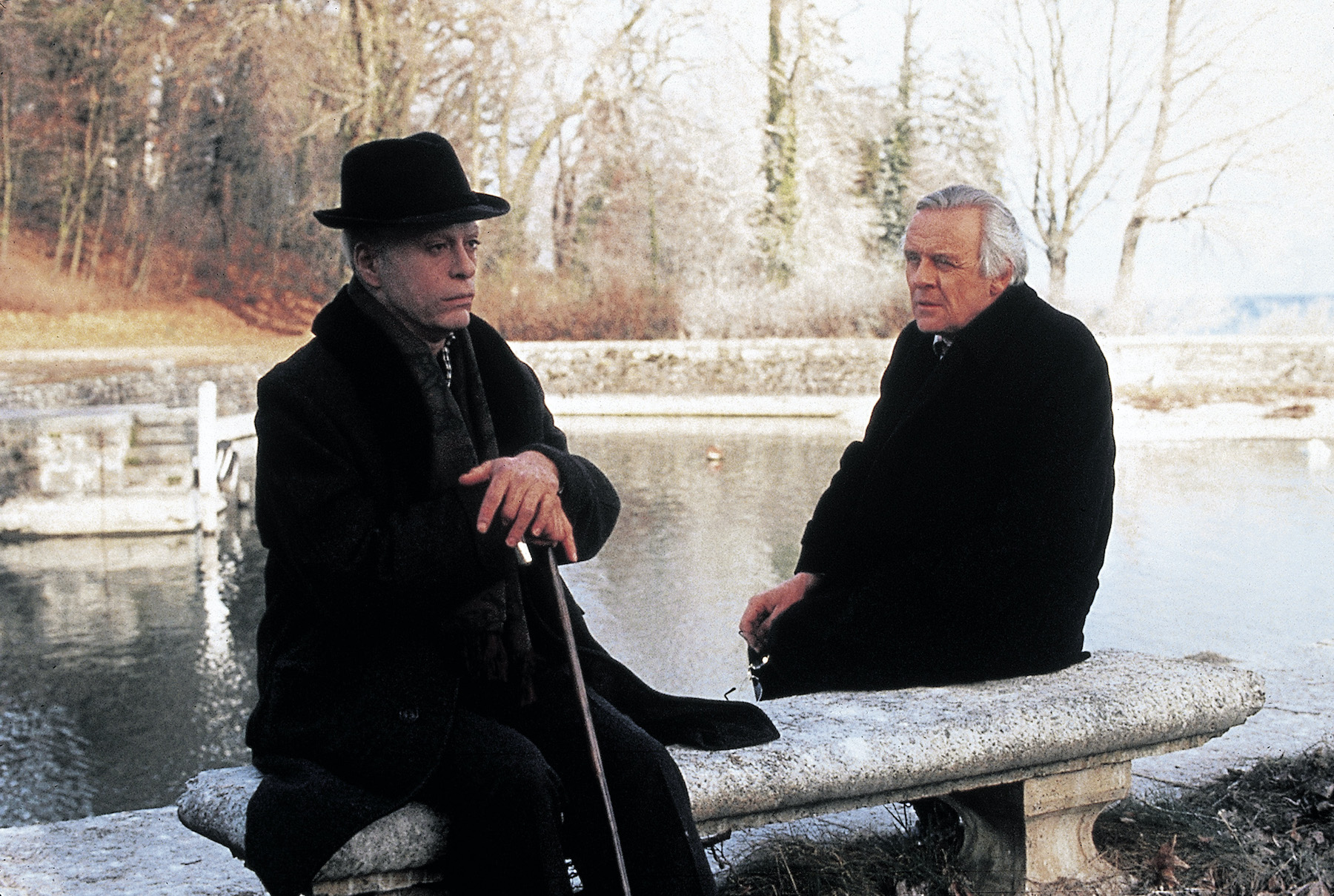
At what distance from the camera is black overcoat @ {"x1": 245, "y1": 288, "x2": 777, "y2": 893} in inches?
78.0

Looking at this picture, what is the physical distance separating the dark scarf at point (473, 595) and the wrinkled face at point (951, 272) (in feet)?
3.76

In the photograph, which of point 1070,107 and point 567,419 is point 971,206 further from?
point 1070,107

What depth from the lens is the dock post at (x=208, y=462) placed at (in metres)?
10.0

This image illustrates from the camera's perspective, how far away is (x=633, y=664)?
249 inches

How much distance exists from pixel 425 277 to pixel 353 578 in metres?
0.55

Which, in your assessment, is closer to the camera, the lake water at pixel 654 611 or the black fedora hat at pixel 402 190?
the black fedora hat at pixel 402 190

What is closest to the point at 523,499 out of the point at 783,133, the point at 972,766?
the point at 972,766

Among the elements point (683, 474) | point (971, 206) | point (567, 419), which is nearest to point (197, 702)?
point (971, 206)

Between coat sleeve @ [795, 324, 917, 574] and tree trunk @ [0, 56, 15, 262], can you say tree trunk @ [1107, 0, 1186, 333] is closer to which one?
tree trunk @ [0, 56, 15, 262]

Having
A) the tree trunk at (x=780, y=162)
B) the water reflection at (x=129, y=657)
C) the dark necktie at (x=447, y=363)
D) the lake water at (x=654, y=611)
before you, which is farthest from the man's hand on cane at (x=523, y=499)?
the tree trunk at (x=780, y=162)

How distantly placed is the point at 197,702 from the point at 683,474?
7.42 metres

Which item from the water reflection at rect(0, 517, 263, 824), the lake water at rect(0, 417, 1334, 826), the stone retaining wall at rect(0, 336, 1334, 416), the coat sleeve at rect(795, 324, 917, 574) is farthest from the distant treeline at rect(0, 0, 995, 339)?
the coat sleeve at rect(795, 324, 917, 574)

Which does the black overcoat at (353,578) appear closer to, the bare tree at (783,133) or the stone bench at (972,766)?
the stone bench at (972,766)

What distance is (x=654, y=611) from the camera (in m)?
7.41
